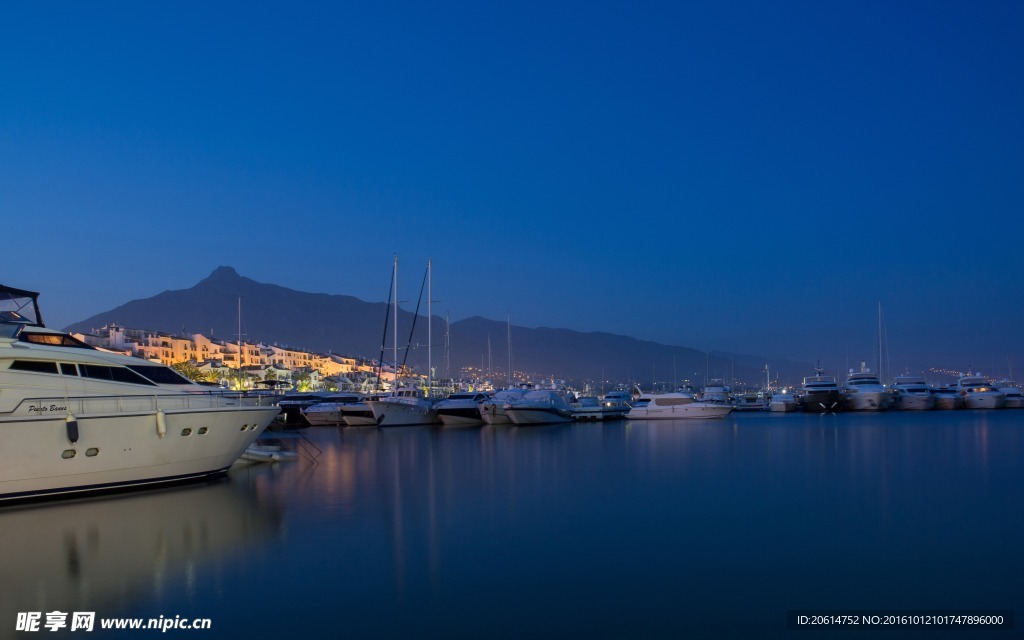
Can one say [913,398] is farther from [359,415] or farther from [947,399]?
[359,415]

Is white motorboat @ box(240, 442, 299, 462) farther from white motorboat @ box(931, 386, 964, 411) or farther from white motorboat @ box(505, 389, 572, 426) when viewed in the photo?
white motorboat @ box(931, 386, 964, 411)

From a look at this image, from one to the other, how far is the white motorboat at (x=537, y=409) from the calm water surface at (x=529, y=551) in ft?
106

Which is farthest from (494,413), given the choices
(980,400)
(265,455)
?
(980,400)

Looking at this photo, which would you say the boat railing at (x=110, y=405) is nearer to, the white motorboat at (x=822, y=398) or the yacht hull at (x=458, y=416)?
the yacht hull at (x=458, y=416)

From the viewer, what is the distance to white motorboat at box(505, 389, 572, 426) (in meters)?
59.2

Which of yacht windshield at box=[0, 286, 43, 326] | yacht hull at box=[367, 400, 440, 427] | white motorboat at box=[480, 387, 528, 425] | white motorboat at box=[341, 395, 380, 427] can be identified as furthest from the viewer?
white motorboat at box=[480, 387, 528, 425]

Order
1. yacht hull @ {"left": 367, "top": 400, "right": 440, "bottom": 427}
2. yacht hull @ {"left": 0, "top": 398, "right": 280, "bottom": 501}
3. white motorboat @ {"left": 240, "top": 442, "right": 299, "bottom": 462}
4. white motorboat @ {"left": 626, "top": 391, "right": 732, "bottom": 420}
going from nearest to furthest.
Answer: yacht hull @ {"left": 0, "top": 398, "right": 280, "bottom": 501} < white motorboat @ {"left": 240, "top": 442, "right": 299, "bottom": 462} < yacht hull @ {"left": 367, "top": 400, "right": 440, "bottom": 427} < white motorboat @ {"left": 626, "top": 391, "right": 732, "bottom": 420}

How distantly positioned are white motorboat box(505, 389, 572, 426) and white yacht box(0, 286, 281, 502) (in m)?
36.7

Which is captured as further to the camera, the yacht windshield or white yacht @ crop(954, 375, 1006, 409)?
white yacht @ crop(954, 375, 1006, 409)

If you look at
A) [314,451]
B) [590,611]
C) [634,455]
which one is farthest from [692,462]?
[590,611]

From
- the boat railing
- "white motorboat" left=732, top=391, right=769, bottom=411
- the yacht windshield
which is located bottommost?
"white motorboat" left=732, top=391, right=769, bottom=411

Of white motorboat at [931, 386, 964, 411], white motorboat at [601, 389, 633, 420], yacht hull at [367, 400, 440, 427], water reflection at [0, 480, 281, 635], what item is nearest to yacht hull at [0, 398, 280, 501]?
water reflection at [0, 480, 281, 635]

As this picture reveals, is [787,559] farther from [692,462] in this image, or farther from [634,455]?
[634,455]

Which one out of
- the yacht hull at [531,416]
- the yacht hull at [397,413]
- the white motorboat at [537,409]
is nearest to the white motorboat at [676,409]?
the white motorboat at [537,409]
